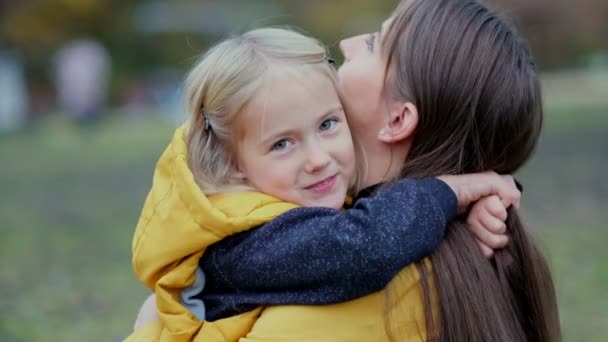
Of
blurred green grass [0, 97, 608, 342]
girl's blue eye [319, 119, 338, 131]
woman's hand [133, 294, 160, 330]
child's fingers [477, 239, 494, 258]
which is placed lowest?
blurred green grass [0, 97, 608, 342]

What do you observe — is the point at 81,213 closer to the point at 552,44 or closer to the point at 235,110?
the point at 235,110

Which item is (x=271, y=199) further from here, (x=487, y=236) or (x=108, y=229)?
(x=108, y=229)

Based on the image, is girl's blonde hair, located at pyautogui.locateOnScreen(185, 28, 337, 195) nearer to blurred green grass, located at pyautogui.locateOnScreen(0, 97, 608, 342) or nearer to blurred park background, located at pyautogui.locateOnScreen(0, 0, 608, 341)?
blurred park background, located at pyautogui.locateOnScreen(0, 0, 608, 341)

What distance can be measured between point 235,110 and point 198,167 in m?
0.18

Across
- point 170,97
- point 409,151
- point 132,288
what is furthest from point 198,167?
point 170,97

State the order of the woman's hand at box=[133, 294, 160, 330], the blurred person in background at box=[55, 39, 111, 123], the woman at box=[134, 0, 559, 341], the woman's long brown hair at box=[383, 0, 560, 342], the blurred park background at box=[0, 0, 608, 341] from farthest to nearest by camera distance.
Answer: the blurred person in background at box=[55, 39, 111, 123], the blurred park background at box=[0, 0, 608, 341], the woman's hand at box=[133, 294, 160, 330], the woman's long brown hair at box=[383, 0, 560, 342], the woman at box=[134, 0, 559, 341]

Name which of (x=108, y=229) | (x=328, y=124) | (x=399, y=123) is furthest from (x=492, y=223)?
(x=108, y=229)

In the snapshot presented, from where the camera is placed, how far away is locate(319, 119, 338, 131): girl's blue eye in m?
2.66

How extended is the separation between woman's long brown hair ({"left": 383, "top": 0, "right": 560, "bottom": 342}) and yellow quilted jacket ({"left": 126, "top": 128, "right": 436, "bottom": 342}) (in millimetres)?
196

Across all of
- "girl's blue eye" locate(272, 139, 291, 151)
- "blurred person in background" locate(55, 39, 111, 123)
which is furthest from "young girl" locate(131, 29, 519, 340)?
"blurred person in background" locate(55, 39, 111, 123)

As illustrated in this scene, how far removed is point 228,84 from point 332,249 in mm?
530

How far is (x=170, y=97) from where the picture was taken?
86.7 ft

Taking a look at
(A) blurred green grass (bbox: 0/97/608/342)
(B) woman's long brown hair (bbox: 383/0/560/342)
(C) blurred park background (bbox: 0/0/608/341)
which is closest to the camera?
→ (B) woman's long brown hair (bbox: 383/0/560/342)

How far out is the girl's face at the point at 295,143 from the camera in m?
2.58
